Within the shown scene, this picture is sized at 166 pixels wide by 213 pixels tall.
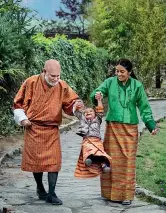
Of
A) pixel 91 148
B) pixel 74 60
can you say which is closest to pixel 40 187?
pixel 91 148

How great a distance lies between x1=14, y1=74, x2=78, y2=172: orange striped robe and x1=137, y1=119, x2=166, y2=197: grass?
1.76 metres

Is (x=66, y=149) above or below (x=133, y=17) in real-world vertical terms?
below

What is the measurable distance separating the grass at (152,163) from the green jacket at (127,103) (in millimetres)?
1308

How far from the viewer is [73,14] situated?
182ft

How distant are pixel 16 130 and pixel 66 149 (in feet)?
6.74

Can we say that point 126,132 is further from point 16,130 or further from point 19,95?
point 16,130

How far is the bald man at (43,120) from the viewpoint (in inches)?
296

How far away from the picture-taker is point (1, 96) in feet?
45.1

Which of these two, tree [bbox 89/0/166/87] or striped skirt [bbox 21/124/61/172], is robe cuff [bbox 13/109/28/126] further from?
tree [bbox 89/0/166/87]

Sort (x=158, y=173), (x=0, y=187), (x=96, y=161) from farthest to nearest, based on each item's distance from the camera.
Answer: (x=158, y=173)
(x=0, y=187)
(x=96, y=161)

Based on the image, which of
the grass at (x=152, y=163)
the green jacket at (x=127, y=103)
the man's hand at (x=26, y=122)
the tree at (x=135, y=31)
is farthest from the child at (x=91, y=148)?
the tree at (x=135, y=31)

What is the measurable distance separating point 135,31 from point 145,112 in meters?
26.2

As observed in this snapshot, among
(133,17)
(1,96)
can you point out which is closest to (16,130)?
(1,96)

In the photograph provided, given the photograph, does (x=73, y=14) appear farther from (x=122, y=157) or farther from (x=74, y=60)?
(x=122, y=157)
